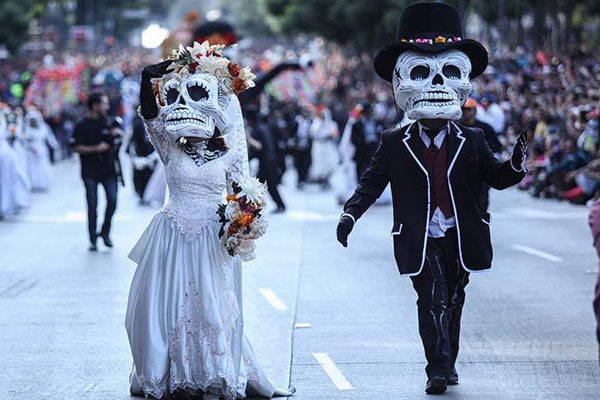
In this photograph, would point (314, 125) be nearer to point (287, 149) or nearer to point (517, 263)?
point (287, 149)

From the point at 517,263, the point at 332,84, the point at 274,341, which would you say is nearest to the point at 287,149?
the point at 517,263

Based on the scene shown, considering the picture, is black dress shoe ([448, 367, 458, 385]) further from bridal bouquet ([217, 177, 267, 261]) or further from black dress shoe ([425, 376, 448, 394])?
bridal bouquet ([217, 177, 267, 261])

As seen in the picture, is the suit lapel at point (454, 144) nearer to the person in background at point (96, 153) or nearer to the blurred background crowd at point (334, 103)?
the blurred background crowd at point (334, 103)

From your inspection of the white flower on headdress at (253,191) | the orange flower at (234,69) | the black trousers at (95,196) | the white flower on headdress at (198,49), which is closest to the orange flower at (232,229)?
the white flower on headdress at (253,191)

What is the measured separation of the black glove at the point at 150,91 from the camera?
8.94 m

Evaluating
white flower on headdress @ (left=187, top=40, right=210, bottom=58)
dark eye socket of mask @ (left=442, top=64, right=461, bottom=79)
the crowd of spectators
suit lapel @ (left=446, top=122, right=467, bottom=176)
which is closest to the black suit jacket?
suit lapel @ (left=446, top=122, right=467, bottom=176)

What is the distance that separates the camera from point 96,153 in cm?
1747

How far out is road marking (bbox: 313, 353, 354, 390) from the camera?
30.3 ft

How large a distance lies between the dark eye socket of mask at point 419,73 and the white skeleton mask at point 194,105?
117cm

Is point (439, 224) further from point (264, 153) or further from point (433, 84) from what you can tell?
point (264, 153)

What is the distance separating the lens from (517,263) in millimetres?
16312

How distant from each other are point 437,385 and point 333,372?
1109 millimetres

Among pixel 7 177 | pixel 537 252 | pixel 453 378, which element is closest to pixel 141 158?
pixel 7 177

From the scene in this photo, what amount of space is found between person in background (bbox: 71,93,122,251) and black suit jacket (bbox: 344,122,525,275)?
8.77 m
